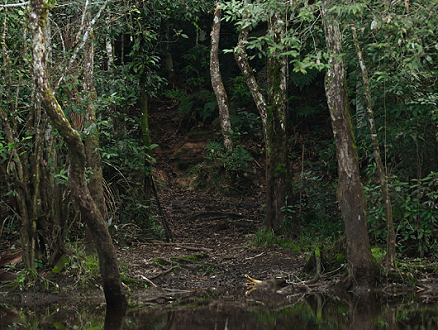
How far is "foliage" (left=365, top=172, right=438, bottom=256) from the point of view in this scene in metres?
9.41

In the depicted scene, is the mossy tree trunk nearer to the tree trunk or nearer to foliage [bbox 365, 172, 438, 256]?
the tree trunk

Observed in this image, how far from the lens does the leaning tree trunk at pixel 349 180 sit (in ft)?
27.7

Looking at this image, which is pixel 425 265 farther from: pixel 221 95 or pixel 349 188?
pixel 221 95

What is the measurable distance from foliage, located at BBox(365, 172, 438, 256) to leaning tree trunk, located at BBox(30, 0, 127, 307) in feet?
14.6

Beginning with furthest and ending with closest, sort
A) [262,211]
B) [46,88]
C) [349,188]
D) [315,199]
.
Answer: [262,211] < [315,199] < [349,188] < [46,88]

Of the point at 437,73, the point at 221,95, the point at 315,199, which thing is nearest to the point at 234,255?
the point at 315,199

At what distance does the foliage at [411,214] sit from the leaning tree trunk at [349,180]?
1.18 meters

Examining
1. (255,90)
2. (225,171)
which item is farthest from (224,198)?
(255,90)

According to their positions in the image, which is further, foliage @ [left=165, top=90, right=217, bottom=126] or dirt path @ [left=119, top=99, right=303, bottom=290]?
foliage @ [left=165, top=90, right=217, bottom=126]

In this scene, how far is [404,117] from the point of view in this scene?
10.3 m

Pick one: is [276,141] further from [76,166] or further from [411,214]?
[76,166]

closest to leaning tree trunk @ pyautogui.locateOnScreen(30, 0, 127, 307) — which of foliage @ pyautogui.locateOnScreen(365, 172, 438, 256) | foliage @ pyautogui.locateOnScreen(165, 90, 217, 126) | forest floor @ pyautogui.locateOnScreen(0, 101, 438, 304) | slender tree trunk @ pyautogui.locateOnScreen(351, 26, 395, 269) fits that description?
forest floor @ pyautogui.locateOnScreen(0, 101, 438, 304)

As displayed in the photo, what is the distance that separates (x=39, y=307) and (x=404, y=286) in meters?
5.29

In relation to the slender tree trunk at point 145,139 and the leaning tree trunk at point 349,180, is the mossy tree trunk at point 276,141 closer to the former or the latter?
the slender tree trunk at point 145,139
